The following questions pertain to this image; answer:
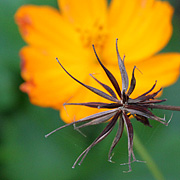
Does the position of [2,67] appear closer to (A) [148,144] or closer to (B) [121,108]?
(A) [148,144]

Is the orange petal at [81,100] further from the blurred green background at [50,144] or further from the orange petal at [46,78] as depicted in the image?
the blurred green background at [50,144]

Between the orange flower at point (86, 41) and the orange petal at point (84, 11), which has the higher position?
the orange petal at point (84, 11)

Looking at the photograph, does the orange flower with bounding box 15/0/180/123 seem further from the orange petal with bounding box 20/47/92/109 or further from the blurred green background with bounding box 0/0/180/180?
the blurred green background with bounding box 0/0/180/180

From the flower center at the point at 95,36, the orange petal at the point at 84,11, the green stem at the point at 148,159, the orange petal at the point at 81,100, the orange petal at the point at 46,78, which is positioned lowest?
the green stem at the point at 148,159

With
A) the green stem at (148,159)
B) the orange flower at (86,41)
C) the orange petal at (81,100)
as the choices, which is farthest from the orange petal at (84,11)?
the green stem at (148,159)

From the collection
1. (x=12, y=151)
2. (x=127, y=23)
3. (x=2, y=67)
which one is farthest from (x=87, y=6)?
(x=12, y=151)

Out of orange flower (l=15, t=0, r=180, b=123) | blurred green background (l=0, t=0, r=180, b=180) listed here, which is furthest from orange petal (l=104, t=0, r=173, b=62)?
blurred green background (l=0, t=0, r=180, b=180)
